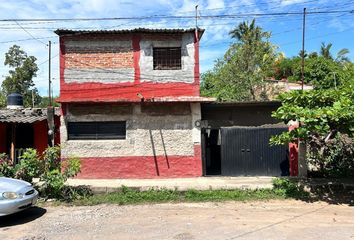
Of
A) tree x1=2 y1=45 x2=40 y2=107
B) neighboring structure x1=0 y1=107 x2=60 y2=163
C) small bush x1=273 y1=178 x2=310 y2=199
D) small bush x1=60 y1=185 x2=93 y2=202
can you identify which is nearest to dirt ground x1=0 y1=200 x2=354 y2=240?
small bush x1=273 y1=178 x2=310 y2=199

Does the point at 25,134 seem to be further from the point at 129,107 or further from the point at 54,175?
the point at 54,175

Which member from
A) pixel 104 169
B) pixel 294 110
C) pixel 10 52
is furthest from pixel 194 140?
pixel 10 52

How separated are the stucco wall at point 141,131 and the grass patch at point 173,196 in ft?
8.66

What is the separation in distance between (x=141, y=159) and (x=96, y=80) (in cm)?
346

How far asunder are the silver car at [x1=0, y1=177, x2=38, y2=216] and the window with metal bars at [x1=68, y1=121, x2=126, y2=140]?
194 inches

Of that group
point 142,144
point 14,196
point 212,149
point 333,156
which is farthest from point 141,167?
point 333,156

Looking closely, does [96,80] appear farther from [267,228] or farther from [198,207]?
[267,228]

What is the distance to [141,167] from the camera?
14070 millimetres

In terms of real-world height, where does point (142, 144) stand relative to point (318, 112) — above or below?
below

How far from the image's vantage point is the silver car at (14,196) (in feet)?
27.5

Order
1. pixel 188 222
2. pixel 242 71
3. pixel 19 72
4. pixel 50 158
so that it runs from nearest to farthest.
Answer: pixel 188 222, pixel 50 158, pixel 242 71, pixel 19 72

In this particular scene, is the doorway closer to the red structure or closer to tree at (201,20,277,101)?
the red structure

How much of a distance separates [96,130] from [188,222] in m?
6.90

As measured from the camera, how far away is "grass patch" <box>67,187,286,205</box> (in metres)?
10.9
